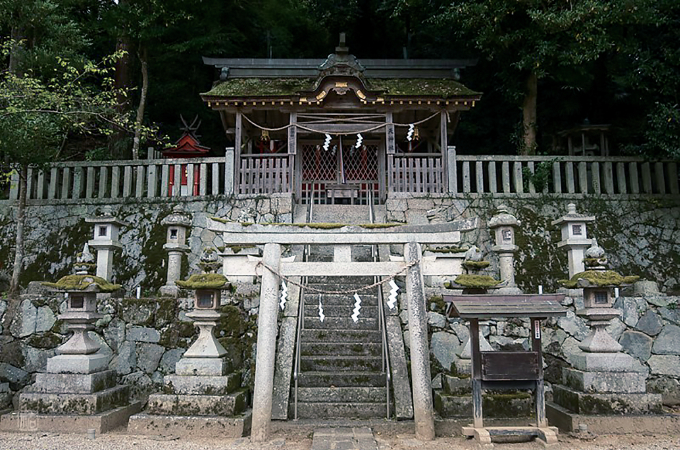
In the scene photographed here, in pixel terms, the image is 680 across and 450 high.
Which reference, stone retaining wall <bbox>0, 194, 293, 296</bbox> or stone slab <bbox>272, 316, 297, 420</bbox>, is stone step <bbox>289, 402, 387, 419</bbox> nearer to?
stone slab <bbox>272, 316, 297, 420</bbox>

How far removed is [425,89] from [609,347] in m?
8.20

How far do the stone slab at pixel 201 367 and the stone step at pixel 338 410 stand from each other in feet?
3.80

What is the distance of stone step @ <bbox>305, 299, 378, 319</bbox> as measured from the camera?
28.5 ft

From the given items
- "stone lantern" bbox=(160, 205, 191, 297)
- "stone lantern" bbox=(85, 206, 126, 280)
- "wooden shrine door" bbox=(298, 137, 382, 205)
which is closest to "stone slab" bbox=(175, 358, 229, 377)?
"stone lantern" bbox=(160, 205, 191, 297)

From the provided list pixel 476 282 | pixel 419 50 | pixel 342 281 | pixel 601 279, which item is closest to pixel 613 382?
pixel 601 279

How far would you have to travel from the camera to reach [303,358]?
7.75 metres

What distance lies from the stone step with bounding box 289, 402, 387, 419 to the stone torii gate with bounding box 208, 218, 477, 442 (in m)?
0.95

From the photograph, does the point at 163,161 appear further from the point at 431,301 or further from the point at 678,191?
the point at 678,191

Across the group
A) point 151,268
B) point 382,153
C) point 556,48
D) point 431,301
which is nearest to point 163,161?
point 151,268

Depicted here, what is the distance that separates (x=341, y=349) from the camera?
8.00 metres

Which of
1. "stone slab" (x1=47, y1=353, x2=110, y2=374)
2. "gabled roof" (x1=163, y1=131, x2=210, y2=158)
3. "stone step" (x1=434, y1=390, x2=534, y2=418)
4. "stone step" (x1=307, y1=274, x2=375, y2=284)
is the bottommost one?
"stone step" (x1=434, y1=390, x2=534, y2=418)

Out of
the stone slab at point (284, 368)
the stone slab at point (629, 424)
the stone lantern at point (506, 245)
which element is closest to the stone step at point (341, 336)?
the stone slab at point (284, 368)

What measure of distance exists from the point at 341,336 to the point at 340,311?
62cm

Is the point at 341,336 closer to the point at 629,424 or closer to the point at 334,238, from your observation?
the point at 334,238
